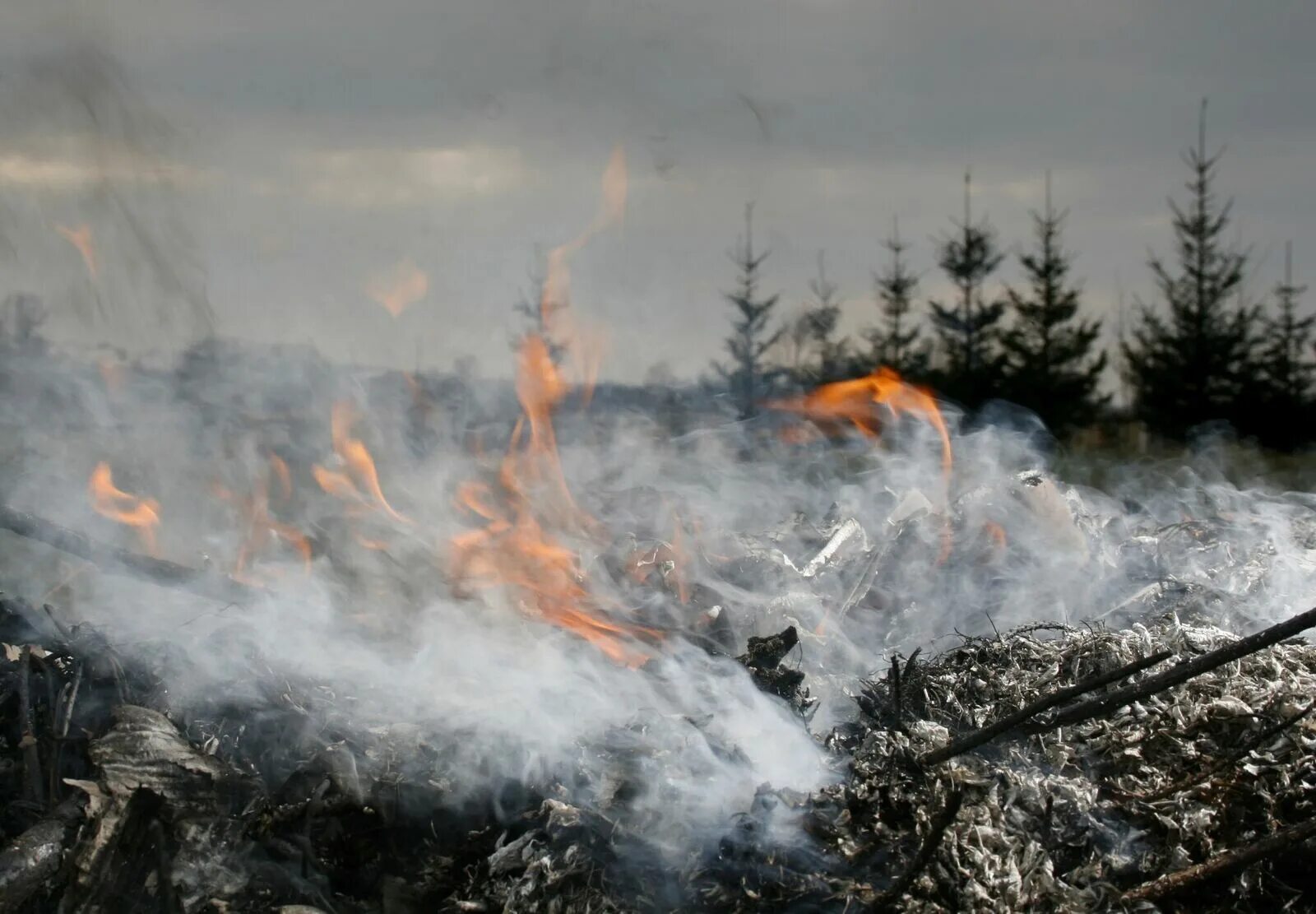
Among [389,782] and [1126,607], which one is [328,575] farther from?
[1126,607]

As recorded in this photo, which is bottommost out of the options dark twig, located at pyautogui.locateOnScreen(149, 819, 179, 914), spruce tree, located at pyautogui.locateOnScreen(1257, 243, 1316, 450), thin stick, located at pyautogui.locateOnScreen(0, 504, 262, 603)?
spruce tree, located at pyautogui.locateOnScreen(1257, 243, 1316, 450)

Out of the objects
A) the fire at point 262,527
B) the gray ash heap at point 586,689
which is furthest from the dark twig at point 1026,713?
the fire at point 262,527

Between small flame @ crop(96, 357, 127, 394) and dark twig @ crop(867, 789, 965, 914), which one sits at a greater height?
small flame @ crop(96, 357, 127, 394)

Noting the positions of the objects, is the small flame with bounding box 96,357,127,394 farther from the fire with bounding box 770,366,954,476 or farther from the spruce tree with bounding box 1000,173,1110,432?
the spruce tree with bounding box 1000,173,1110,432

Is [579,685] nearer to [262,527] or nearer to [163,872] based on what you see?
[163,872]

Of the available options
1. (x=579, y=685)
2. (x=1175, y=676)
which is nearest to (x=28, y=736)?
(x=579, y=685)

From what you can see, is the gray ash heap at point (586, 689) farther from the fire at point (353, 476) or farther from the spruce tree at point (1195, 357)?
the spruce tree at point (1195, 357)

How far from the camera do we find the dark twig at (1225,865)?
327 centimetres

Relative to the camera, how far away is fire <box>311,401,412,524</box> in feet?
20.4

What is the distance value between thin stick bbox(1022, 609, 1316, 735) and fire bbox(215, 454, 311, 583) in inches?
141

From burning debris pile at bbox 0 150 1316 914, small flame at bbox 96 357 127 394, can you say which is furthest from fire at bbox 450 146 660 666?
small flame at bbox 96 357 127 394

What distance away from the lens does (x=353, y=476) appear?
6430mm

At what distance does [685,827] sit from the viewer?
12.5ft

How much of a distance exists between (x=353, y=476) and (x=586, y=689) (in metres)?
2.39
